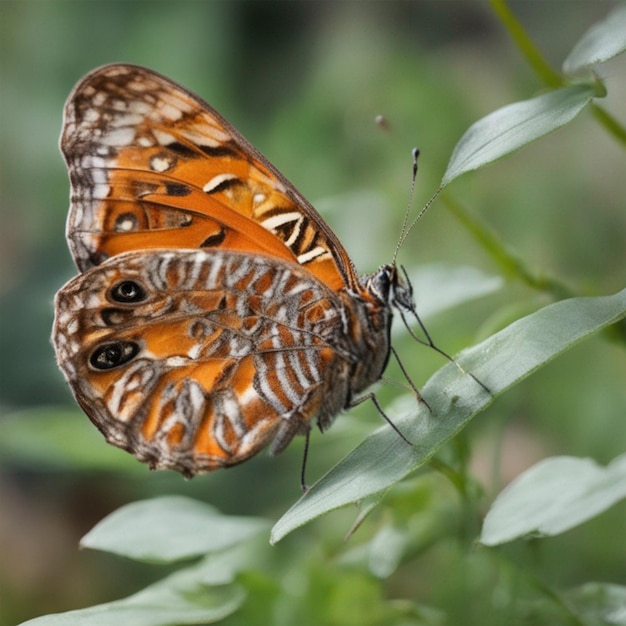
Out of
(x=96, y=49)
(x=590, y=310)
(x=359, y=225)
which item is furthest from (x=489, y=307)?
(x=96, y=49)

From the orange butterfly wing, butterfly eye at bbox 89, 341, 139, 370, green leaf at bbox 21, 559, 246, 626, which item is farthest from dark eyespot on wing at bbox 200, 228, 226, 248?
green leaf at bbox 21, 559, 246, 626

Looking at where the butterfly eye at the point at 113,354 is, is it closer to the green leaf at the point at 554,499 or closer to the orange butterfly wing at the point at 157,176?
the orange butterfly wing at the point at 157,176

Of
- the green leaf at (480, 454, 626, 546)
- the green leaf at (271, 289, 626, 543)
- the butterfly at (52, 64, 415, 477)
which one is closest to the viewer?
the green leaf at (271, 289, 626, 543)

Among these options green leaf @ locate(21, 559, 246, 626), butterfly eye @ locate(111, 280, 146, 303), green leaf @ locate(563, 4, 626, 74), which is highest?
green leaf @ locate(563, 4, 626, 74)

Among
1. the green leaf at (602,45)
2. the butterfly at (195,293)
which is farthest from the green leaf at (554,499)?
the green leaf at (602,45)

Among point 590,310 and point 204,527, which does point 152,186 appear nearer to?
point 204,527

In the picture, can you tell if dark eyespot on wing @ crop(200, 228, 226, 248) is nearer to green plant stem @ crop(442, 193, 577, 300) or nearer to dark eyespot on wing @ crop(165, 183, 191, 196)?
dark eyespot on wing @ crop(165, 183, 191, 196)
